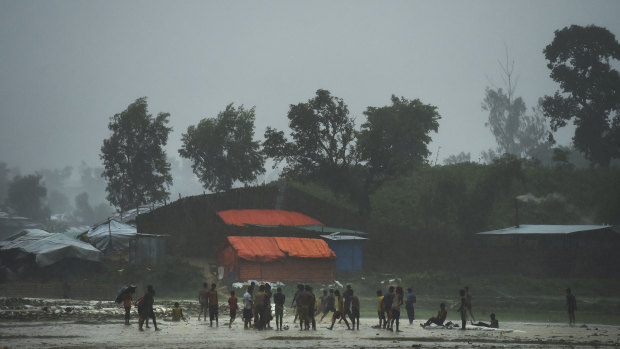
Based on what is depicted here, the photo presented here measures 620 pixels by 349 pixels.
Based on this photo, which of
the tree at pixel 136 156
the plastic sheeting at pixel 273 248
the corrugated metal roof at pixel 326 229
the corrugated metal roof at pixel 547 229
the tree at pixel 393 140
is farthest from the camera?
the tree at pixel 136 156

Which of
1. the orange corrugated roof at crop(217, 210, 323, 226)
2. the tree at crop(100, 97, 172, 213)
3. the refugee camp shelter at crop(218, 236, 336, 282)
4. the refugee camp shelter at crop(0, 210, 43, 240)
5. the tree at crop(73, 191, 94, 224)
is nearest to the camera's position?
the refugee camp shelter at crop(218, 236, 336, 282)

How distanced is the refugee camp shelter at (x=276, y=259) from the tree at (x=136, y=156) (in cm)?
2941

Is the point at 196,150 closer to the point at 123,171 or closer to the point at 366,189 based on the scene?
the point at 123,171

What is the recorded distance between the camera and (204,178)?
75938 millimetres

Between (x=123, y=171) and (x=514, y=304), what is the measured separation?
165 ft

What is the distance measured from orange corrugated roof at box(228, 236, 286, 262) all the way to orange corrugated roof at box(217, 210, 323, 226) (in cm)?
365

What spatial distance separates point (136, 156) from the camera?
244ft

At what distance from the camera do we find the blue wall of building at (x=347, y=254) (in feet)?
171

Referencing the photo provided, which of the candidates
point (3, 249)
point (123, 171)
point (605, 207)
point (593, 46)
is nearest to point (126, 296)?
point (3, 249)

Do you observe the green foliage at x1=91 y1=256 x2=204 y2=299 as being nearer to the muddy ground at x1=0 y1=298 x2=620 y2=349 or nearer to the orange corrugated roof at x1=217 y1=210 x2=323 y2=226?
the orange corrugated roof at x1=217 y1=210 x2=323 y2=226

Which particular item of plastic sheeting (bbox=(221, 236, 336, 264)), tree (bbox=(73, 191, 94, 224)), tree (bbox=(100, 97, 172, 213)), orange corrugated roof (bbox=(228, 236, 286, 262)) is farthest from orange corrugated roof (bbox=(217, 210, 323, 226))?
tree (bbox=(73, 191, 94, 224))

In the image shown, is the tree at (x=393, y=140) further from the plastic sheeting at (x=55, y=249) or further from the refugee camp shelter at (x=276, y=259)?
the plastic sheeting at (x=55, y=249)

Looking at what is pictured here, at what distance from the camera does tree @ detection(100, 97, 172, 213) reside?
73.6m

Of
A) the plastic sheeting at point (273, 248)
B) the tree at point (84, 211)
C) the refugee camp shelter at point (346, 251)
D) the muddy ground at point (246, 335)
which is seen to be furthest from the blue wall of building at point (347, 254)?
the tree at point (84, 211)
